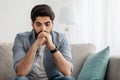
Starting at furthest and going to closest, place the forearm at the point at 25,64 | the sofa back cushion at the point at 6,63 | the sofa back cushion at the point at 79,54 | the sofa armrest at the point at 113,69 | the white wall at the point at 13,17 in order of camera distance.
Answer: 1. the white wall at the point at 13,17
2. the sofa back cushion at the point at 79,54
3. the sofa back cushion at the point at 6,63
4. the sofa armrest at the point at 113,69
5. the forearm at the point at 25,64

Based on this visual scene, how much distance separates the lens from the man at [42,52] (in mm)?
1711

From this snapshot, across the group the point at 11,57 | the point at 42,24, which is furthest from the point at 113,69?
the point at 11,57

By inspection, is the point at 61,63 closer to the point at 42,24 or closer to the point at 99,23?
the point at 42,24

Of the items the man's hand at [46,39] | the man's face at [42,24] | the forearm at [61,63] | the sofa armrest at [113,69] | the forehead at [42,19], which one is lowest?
the sofa armrest at [113,69]

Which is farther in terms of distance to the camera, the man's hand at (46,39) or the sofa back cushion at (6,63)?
the sofa back cushion at (6,63)

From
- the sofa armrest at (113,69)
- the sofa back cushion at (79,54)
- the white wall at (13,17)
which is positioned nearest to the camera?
the sofa armrest at (113,69)

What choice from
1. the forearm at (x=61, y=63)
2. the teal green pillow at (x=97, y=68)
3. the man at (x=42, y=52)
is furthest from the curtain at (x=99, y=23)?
the forearm at (x=61, y=63)

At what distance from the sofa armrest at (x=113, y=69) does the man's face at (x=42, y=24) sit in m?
0.61

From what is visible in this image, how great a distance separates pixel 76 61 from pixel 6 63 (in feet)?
A: 2.11

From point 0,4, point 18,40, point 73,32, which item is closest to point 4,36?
point 0,4

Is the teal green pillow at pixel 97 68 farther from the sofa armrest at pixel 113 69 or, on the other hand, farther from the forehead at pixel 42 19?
the forehead at pixel 42 19

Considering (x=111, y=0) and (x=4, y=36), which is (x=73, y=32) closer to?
(x=111, y=0)

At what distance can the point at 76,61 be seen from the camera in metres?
2.31

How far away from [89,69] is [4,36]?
155 cm
